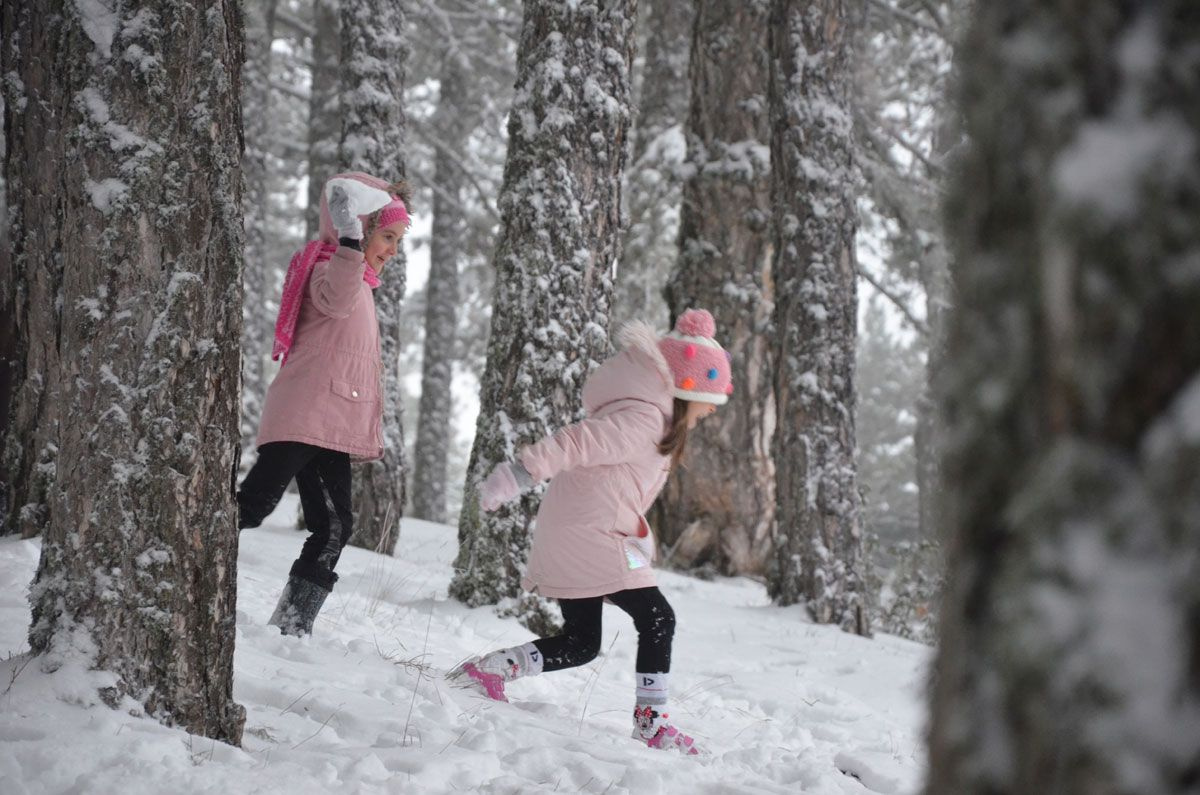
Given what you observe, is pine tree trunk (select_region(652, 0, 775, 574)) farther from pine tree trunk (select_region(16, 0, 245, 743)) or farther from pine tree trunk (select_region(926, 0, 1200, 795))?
pine tree trunk (select_region(926, 0, 1200, 795))

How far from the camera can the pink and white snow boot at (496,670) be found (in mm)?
3730

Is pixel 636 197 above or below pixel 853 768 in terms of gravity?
above

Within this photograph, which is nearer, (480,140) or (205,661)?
(205,661)

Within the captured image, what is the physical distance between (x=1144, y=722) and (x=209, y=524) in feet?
7.39

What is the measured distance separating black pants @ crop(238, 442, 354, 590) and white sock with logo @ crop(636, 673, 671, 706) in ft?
4.19

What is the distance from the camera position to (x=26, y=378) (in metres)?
4.73

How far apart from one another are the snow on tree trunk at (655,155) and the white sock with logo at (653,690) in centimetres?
691

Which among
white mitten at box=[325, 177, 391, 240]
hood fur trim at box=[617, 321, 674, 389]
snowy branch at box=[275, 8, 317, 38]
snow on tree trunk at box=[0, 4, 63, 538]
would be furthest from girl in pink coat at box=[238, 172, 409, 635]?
snowy branch at box=[275, 8, 317, 38]

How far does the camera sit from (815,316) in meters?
7.16

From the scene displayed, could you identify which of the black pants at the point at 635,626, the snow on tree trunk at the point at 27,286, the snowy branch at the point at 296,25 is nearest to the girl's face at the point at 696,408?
the black pants at the point at 635,626

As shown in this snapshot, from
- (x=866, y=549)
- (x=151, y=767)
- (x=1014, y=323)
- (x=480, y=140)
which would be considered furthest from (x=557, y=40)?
(x=480, y=140)

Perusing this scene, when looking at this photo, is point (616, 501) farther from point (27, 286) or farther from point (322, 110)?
point (322, 110)

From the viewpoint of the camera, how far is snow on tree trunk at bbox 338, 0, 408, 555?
24.4 feet

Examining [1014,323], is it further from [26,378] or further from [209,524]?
[26,378]
